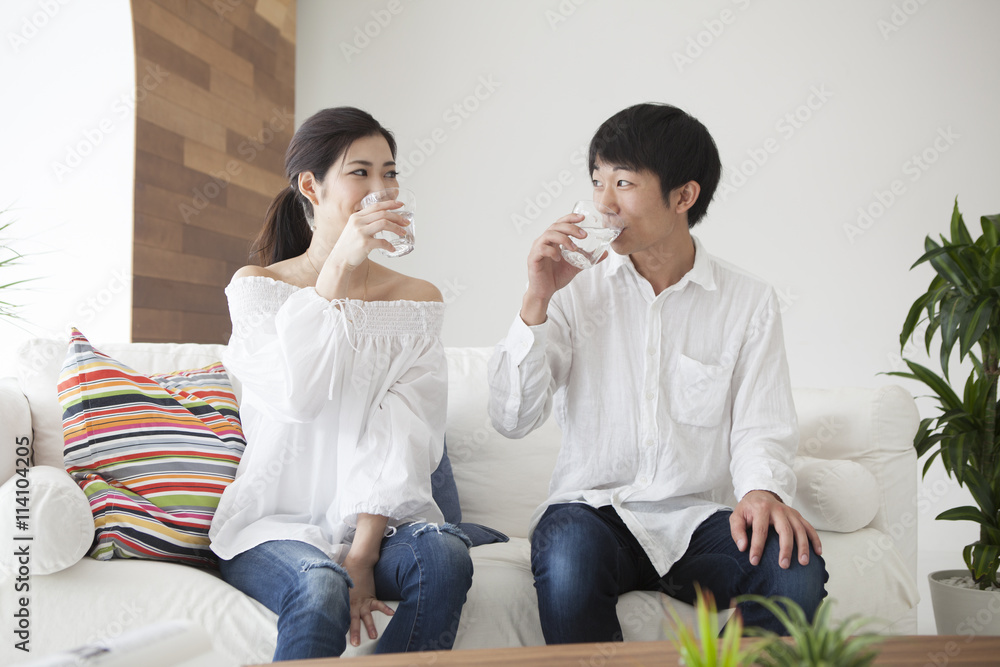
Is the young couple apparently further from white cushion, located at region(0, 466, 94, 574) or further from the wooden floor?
the wooden floor

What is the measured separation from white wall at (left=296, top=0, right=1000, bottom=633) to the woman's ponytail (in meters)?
1.81

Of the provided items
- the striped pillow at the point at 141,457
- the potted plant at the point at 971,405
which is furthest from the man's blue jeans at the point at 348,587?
the potted plant at the point at 971,405

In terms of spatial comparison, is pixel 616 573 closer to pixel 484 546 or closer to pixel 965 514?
pixel 484 546

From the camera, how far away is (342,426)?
60.6 inches

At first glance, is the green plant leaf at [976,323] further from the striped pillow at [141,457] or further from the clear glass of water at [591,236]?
the striped pillow at [141,457]

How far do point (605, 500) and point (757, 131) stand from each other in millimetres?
2441

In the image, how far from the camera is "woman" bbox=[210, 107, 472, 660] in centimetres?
128

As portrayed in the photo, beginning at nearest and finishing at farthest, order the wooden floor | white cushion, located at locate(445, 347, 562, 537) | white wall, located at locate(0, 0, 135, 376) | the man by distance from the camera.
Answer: the wooden floor
the man
white cushion, located at locate(445, 347, 562, 537)
white wall, located at locate(0, 0, 135, 376)

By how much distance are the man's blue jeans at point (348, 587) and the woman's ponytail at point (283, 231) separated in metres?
0.71

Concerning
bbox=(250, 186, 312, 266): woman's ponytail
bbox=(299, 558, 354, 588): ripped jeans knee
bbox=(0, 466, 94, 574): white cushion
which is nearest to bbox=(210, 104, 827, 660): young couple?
bbox=(299, 558, 354, 588): ripped jeans knee

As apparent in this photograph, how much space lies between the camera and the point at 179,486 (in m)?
1.54

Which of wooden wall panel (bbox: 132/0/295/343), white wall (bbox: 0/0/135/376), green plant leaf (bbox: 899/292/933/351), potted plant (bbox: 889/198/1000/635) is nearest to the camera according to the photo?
potted plant (bbox: 889/198/1000/635)

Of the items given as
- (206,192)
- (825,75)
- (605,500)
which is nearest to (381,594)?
(605,500)

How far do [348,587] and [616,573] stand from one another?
466mm
